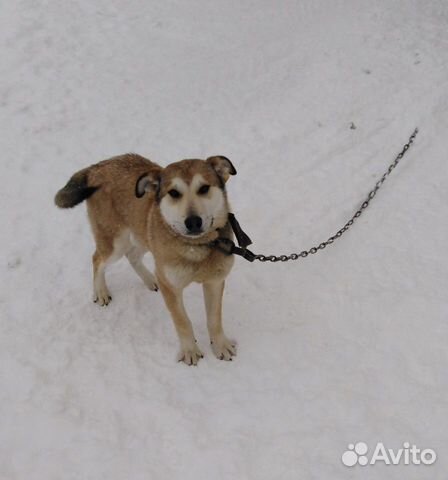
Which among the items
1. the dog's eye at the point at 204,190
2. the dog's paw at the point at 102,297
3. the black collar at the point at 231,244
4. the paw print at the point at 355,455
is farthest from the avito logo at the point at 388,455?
the dog's paw at the point at 102,297

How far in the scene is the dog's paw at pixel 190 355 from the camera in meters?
4.43

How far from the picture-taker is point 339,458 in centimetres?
371

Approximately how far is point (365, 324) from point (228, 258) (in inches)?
65.2

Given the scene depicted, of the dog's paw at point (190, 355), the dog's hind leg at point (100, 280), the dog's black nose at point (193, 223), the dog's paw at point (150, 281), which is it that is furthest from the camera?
the dog's paw at point (150, 281)

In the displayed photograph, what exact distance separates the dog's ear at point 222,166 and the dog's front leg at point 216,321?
36.4 inches

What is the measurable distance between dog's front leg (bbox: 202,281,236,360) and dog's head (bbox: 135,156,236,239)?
2.06 ft

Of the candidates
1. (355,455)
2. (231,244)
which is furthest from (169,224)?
(355,455)

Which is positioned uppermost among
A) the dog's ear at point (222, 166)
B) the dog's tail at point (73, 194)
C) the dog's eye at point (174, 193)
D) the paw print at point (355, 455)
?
the dog's ear at point (222, 166)

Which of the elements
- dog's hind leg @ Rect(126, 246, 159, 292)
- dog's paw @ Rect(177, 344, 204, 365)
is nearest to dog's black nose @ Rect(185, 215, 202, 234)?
dog's paw @ Rect(177, 344, 204, 365)

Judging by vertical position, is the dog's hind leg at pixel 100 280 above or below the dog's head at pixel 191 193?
below

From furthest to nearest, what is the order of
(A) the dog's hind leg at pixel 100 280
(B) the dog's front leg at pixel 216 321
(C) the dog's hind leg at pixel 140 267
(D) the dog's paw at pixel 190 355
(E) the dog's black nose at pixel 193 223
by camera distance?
(C) the dog's hind leg at pixel 140 267
(A) the dog's hind leg at pixel 100 280
(D) the dog's paw at pixel 190 355
(B) the dog's front leg at pixel 216 321
(E) the dog's black nose at pixel 193 223

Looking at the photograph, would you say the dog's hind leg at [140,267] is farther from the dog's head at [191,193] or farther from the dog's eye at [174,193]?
the dog's eye at [174,193]

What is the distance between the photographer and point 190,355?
4.45 metres

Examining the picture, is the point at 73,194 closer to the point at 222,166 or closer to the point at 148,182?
the point at 148,182
